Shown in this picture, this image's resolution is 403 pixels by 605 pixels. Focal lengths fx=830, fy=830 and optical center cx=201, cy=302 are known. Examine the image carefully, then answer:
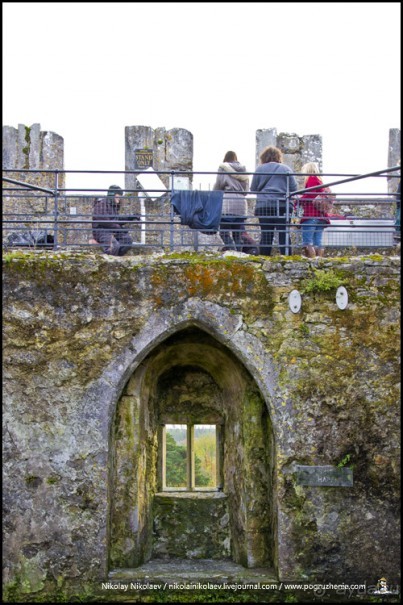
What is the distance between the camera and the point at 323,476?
9.20 meters

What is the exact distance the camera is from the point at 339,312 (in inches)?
372

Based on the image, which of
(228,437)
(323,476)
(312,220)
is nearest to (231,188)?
(312,220)

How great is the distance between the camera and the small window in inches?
455

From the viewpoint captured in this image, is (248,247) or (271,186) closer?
(271,186)

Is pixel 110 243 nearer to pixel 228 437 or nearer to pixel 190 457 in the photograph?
pixel 228 437

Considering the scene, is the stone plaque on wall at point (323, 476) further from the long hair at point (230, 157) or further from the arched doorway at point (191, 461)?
the long hair at point (230, 157)

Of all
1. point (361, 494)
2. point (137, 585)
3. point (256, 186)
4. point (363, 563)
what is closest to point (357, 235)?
point (256, 186)

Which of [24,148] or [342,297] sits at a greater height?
[24,148]

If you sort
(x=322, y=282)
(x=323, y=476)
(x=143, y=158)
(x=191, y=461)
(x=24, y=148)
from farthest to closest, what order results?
1. (x=24, y=148)
2. (x=143, y=158)
3. (x=191, y=461)
4. (x=322, y=282)
5. (x=323, y=476)

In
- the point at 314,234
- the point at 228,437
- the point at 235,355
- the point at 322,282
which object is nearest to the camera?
the point at 322,282

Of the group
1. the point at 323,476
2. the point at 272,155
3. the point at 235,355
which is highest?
the point at 272,155

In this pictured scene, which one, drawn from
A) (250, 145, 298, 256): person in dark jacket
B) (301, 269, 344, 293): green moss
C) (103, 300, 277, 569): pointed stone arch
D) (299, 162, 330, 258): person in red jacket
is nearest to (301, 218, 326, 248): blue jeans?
(299, 162, 330, 258): person in red jacket

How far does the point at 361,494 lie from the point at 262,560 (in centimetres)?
152

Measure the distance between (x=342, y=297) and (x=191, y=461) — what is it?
143 inches
